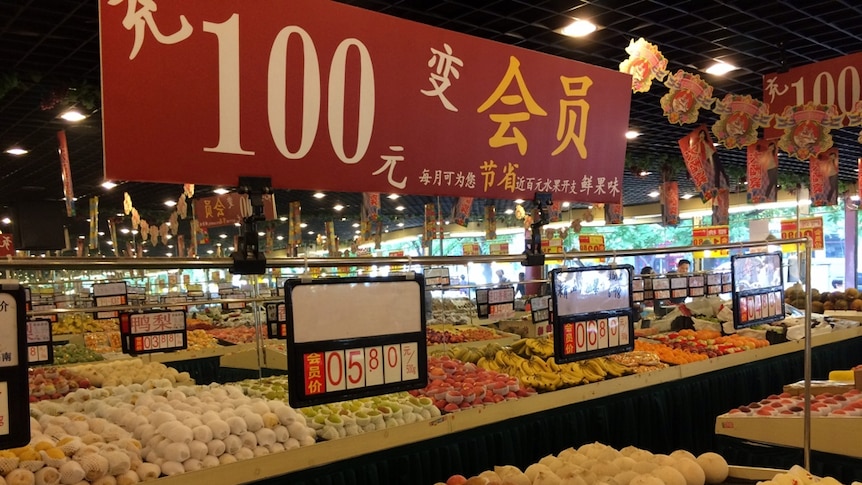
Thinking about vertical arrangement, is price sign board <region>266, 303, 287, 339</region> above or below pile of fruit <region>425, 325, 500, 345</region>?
above

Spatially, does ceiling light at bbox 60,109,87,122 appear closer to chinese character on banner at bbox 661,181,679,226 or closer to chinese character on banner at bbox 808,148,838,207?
chinese character on banner at bbox 661,181,679,226

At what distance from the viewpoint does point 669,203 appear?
43.3 feet

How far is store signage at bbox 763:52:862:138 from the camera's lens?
18.2 feet

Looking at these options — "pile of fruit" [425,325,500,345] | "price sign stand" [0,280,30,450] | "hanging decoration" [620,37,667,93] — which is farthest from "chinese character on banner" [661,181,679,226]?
"price sign stand" [0,280,30,450]

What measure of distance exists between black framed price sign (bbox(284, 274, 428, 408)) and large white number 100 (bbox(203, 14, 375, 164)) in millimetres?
506

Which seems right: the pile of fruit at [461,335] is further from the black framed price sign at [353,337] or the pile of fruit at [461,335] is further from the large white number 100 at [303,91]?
the large white number 100 at [303,91]

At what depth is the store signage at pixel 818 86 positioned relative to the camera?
5.55 metres

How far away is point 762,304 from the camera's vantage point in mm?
4438

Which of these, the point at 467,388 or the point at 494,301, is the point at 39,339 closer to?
the point at 467,388

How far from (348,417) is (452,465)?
74cm

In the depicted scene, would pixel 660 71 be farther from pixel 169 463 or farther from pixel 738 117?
pixel 169 463

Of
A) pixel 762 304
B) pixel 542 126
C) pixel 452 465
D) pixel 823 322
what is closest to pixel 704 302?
pixel 823 322

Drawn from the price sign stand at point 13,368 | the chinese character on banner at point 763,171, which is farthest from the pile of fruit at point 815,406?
the chinese character on banner at point 763,171

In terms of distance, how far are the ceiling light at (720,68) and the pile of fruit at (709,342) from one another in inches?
123
